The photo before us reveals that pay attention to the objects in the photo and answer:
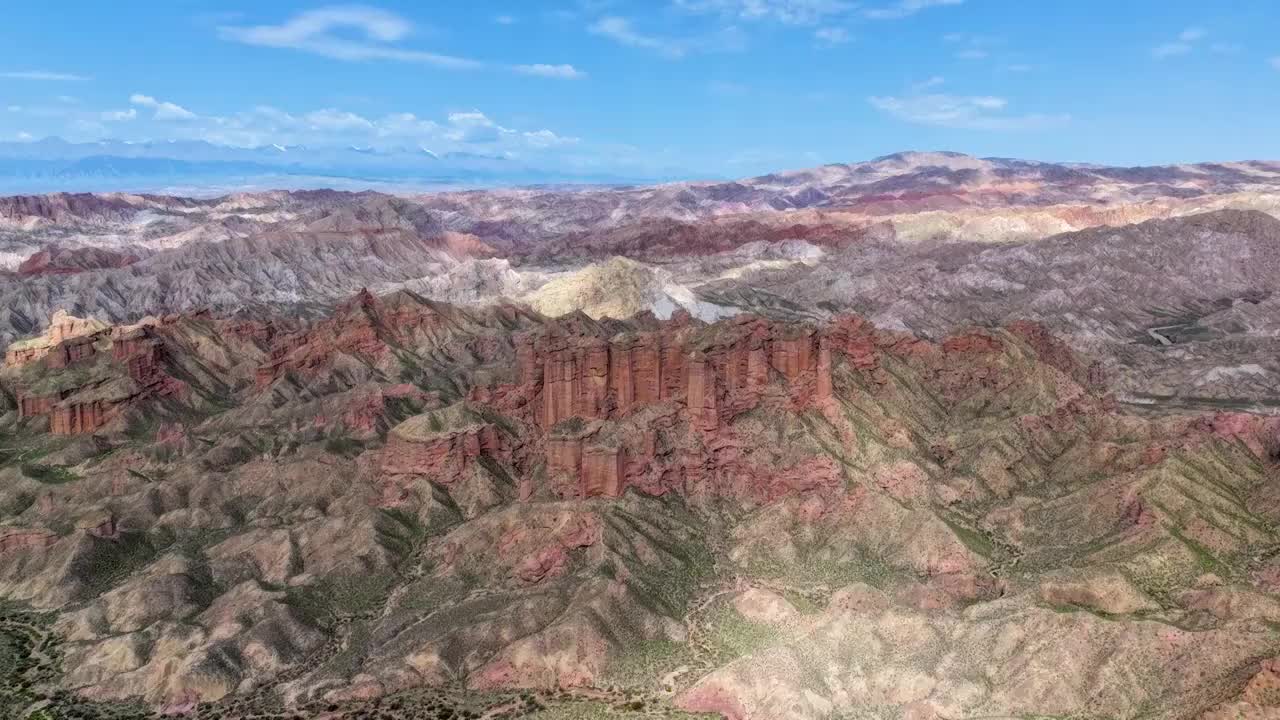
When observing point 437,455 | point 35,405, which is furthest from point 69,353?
point 437,455

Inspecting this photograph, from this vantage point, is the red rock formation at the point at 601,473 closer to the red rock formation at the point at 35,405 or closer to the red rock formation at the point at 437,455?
the red rock formation at the point at 437,455

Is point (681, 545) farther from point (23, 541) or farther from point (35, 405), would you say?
point (35, 405)

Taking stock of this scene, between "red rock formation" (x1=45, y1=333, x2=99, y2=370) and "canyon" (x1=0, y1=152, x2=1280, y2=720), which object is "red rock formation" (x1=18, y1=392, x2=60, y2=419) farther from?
"red rock formation" (x1=45, y1=333, x2=99, y2=370)

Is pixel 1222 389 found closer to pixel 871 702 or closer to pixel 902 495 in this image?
pixel 902 495

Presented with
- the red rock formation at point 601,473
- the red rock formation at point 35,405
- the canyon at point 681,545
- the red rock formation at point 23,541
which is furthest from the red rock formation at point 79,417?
the red rock formation at point 601,473

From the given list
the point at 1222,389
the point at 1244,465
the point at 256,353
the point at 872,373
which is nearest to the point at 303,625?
the point at 872,373

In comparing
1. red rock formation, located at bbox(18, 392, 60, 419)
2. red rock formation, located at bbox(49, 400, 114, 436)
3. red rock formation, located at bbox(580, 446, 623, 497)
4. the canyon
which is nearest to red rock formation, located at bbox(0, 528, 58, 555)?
the canyon

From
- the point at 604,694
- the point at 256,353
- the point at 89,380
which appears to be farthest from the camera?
the point at 256,353

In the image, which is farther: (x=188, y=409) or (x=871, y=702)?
(x=188, y=409)
